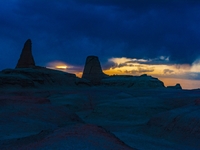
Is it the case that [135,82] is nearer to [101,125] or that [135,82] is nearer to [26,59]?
[26,59]

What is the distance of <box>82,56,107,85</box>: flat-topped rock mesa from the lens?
12356 cm

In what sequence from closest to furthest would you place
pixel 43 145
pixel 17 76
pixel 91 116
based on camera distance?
pixel 43 145
pixel 91 116
pixel 17 76

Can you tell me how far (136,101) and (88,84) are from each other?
6219 centimetres

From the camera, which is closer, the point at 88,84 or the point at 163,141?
the point at 163,141

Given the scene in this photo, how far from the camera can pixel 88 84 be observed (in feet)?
348

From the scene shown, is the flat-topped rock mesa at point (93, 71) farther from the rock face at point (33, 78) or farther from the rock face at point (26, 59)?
the rock face at point (26, 59)

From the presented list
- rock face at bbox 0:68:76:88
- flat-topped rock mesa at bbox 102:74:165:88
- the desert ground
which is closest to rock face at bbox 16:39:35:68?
rock face at bbox 0:68:76:88

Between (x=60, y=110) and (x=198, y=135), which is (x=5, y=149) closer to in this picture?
(x=198, y=135)

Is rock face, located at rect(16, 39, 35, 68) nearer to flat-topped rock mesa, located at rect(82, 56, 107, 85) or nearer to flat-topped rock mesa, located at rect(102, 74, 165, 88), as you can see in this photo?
flat-topped rock mesa, located at rect(82, 56, 107, 85)

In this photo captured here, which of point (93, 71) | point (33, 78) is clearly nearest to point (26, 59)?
point (33, 78)

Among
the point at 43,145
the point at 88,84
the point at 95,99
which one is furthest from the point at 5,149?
the point at 88,84

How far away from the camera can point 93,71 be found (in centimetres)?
12438

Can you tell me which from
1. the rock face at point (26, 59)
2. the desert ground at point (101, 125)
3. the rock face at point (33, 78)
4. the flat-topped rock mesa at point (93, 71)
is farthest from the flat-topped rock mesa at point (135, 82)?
the desert ground at point (101, 125)

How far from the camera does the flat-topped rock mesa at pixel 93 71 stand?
12356 cm
